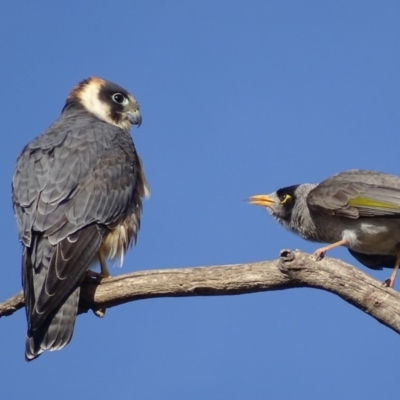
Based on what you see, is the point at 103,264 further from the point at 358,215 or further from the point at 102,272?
the point at 358,215

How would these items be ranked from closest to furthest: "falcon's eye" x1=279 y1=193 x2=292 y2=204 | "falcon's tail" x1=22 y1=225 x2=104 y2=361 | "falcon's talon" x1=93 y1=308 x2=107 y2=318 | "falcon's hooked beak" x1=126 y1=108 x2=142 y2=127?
"falcon's tail" x1=22 y1=225 x2=104 y2=361
"falcon's talon" x1=93 y1=308 x2=107 y2=318
"falcon's hooked beak" x1=126 y1=108 x2=142 y2=127
"falcon's eye" x1=279 y1=193 x2=292 y2=204

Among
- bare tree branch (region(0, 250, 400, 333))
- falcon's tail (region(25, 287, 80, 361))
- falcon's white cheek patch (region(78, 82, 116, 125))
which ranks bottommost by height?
falcon's tail (region(25, 287, 80, 361))

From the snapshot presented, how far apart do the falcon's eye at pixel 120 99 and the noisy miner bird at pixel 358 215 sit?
2.30 metres

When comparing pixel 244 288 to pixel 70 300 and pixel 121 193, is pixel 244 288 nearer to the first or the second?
pixel 70 300

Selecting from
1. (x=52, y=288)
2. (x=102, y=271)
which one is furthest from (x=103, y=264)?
(x=52, y=288)

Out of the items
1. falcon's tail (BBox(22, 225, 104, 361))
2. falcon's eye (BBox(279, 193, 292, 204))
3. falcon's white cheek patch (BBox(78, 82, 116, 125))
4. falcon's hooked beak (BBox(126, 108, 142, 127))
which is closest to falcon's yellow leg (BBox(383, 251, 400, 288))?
falcon's eye (BBox(279, 193, 292, 204))

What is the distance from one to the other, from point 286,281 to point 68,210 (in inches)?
88.7

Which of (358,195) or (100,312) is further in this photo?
(358,195)

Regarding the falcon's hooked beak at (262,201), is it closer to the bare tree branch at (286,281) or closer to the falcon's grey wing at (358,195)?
the falcon's grey wing at (358,195)

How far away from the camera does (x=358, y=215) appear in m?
9.13

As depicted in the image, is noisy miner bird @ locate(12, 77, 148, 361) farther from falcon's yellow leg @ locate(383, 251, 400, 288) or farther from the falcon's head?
falcon's yellow leg @ locate(383, 251, 400, 288)

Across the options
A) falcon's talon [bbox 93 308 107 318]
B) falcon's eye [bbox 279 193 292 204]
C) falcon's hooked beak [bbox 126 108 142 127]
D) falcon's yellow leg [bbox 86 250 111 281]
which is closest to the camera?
falcon's talon [bbox 93 308 107 318]

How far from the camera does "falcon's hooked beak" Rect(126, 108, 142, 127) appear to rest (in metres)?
9.97

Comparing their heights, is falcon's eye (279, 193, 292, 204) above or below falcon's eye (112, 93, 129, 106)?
below
